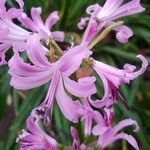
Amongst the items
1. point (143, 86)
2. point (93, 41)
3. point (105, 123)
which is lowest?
point (143, 86)

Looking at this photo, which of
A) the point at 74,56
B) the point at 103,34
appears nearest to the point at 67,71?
the point at 74,56

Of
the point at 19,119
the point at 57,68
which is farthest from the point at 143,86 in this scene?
the point at 57,68

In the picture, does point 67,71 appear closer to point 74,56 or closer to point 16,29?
point 74,56

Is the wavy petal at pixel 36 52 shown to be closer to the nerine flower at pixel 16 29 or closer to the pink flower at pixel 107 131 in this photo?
the nerine flower at pixel 16 29

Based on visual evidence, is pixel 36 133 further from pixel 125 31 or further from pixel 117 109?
pixel 117 109

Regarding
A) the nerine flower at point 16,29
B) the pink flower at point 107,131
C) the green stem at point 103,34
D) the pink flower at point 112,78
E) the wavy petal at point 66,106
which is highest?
the nerine flower at point 16,29

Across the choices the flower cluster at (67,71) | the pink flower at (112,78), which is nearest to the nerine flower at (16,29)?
the flower cluster at (67,71)

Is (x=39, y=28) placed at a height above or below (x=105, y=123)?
above

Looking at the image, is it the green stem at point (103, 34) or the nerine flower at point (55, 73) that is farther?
the green stem at point (103, 34)
